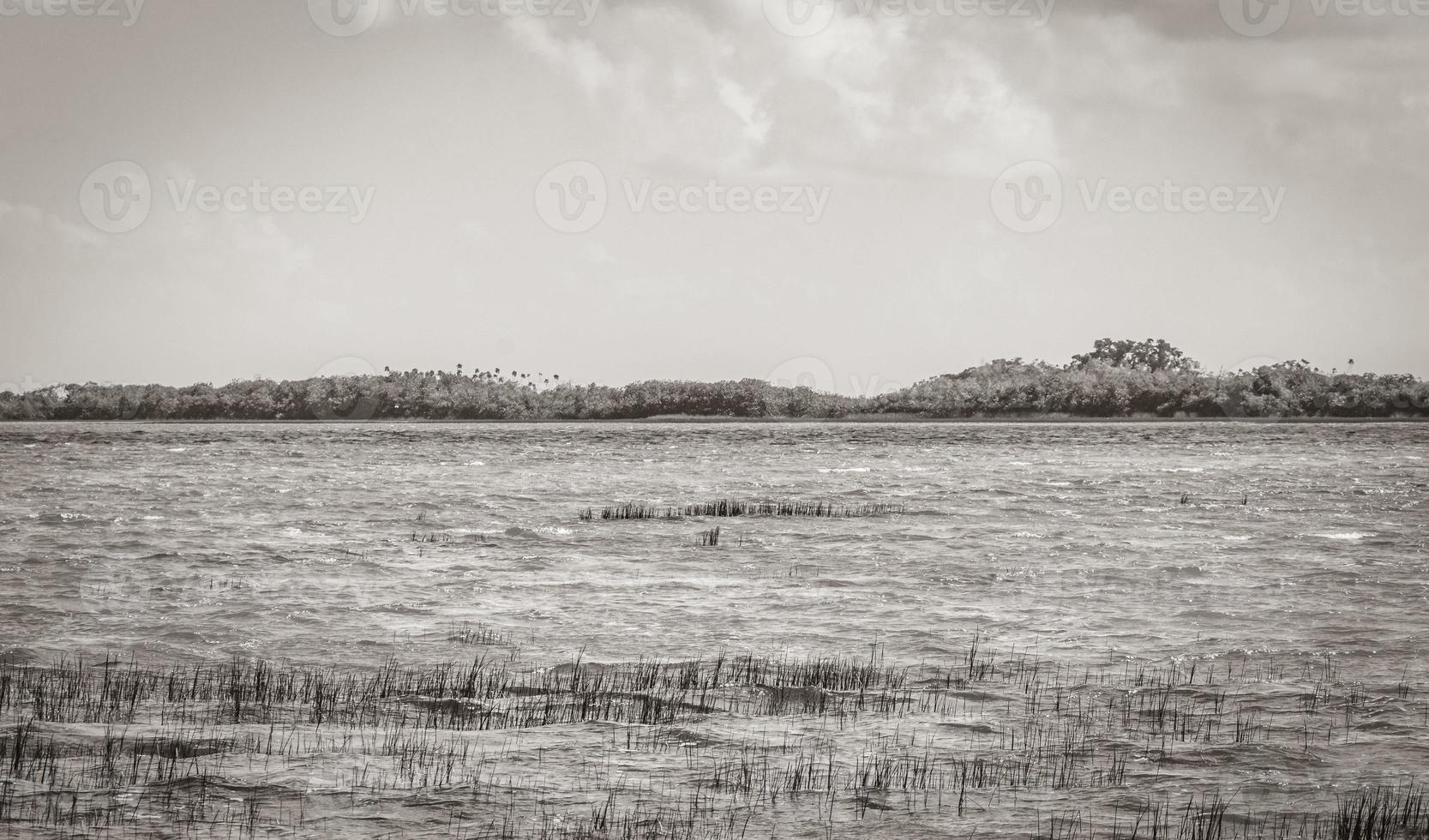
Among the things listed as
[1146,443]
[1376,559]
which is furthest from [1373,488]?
[1146,443]

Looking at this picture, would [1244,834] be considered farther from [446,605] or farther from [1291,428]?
[1291,428]

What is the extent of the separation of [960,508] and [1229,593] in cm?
2459

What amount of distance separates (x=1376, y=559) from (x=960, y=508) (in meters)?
20.2

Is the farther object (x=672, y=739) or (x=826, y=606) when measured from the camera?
(x=826, y=606)

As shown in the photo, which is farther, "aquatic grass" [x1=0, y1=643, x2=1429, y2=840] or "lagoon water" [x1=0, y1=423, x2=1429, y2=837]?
"lagoon water" [x1=0, y1=423, x2=1429, y2=837]

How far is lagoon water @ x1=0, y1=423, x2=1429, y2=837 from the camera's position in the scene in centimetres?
1350

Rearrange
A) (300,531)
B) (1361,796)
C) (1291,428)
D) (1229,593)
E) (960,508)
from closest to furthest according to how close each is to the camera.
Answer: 1. (1361,796)
2. (1229,593)
3. (300,531)
4. (960,508)
5. (1291,428)

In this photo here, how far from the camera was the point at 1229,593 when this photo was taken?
27969 millimetres

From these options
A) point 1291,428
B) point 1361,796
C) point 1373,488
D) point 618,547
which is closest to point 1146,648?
point 1361,796

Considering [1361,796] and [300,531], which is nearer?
[1361,796]

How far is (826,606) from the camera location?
25.9m

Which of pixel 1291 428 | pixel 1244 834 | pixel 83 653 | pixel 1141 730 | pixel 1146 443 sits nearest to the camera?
pixel 1244 834

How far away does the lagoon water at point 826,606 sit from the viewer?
13500 millimetres

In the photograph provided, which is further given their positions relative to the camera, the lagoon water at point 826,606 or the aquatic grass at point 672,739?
the lagoon water at point 826,606
